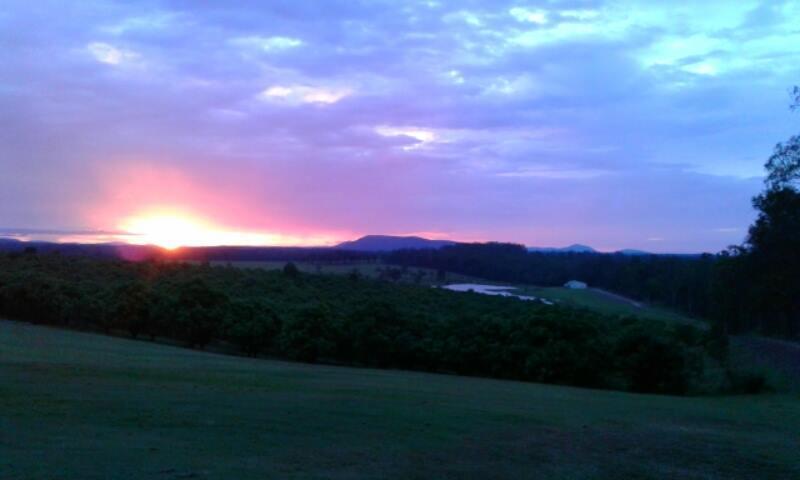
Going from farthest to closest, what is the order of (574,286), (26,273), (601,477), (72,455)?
(574,286)
(26,273)
(601,477)
(72,455)

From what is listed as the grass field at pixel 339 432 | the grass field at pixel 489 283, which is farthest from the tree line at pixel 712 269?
the grass field at pixel 339 432

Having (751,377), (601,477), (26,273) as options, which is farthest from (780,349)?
(26,273)

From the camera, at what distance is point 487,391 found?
26.4 m

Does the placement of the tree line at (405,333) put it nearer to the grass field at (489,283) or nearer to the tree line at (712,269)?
the tree line at (712,269)

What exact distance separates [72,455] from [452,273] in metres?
107

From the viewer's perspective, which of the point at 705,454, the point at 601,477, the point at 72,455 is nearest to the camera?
the point at 72,455

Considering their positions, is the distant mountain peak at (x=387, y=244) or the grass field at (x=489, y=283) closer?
the grass field at (x=489, y=283)

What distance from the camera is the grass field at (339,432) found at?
483 inches

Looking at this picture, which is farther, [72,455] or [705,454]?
[705,454]

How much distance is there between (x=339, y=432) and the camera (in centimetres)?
1545

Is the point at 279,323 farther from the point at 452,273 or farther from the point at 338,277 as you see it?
the point at 452,273

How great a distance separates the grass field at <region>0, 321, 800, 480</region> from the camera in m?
12.3

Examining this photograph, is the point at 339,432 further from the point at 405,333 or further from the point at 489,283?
the point at 489,283

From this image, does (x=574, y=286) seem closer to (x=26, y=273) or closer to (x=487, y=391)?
(x=26, y=273)
